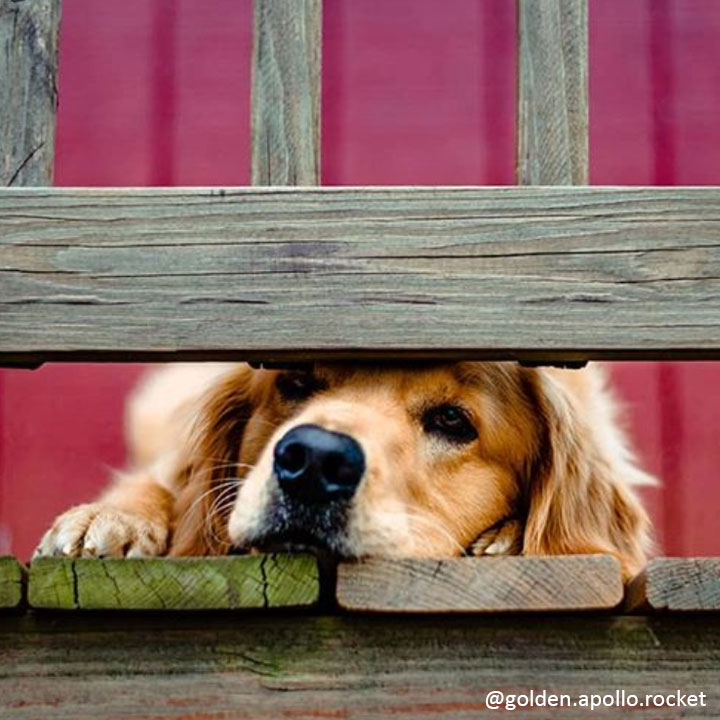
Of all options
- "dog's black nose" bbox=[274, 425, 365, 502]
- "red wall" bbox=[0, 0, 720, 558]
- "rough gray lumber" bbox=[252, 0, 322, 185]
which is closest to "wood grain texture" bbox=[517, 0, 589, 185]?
"rough gray lumber" bbox=[252, 0, 322, 185]

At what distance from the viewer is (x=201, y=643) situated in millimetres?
2389

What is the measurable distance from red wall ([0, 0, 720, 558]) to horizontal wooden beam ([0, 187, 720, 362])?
2480mm

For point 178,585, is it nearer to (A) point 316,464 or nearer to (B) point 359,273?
(A) point 316,464

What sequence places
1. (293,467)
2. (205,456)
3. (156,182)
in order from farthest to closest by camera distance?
1. (156,182)
2. (205,456)
3. (293,467)

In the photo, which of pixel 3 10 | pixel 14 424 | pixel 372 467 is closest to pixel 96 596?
pixel 372 467

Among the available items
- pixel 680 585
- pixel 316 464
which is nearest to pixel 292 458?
pixel 316 464

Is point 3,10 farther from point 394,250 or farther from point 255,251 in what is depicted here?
point 394,250

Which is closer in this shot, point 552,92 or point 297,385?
point 552,92

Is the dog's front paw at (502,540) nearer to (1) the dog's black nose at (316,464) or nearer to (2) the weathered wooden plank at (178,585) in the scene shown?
(1) the dog's black nose at (316,464)

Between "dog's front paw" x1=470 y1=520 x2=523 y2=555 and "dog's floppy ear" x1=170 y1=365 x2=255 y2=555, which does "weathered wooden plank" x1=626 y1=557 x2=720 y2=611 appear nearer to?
"dog's front paw" x1=470 y1=520 x2=523 y2=555

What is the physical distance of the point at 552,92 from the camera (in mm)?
2451

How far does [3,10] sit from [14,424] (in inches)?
103

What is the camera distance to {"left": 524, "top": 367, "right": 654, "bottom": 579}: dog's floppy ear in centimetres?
338

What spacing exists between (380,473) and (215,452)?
94cm
